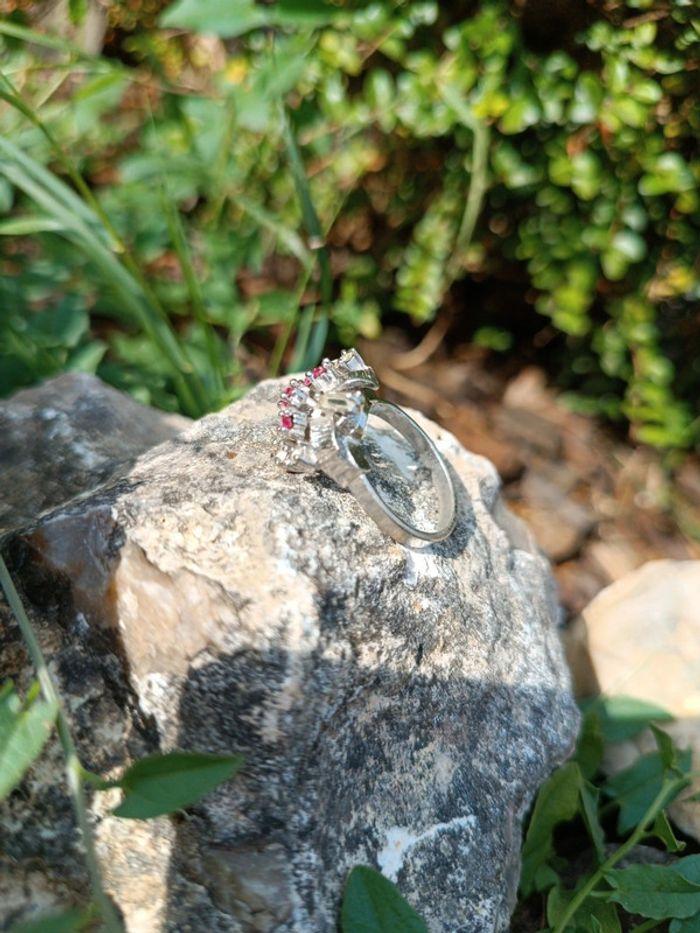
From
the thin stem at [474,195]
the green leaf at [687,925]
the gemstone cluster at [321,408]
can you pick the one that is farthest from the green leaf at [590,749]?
the thin stem at [474,195]

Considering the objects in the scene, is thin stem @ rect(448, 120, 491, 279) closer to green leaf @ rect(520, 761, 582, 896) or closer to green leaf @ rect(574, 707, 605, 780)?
green leaf @ rect(574, 707, 605, 780)

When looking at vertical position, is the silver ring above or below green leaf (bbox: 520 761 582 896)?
above

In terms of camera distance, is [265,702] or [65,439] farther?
[65,439]

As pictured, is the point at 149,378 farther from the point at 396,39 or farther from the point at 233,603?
the point at 233,603

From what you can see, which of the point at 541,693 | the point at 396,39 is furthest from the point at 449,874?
the point at 396,39

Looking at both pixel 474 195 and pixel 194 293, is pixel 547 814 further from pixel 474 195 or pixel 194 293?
pixel 474 195

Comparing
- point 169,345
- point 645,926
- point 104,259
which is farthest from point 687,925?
point 104,259

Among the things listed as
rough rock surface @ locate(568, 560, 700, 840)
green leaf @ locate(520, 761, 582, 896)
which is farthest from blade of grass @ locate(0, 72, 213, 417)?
green leaf @ locate(520, 761, 582, 896)

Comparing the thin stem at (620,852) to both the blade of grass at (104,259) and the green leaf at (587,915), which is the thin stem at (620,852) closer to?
the green leaf at (587,915)
